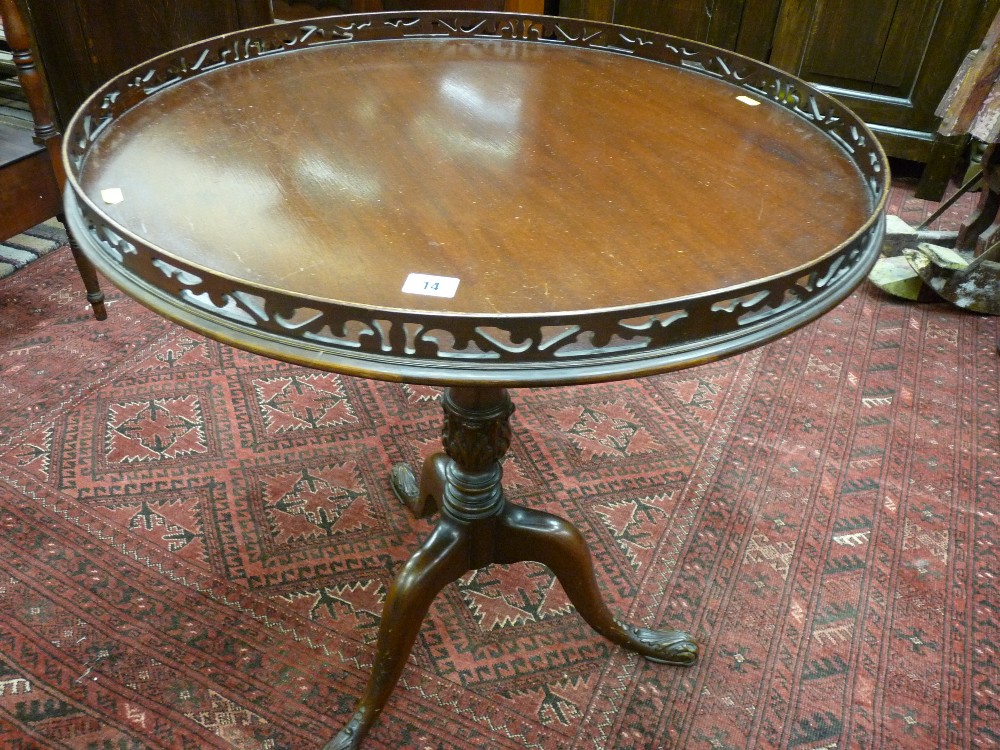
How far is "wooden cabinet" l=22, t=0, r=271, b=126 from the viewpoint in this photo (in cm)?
256

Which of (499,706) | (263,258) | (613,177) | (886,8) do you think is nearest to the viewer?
Result: (263,258)

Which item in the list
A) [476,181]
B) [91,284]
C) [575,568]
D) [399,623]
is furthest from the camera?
[91,284]

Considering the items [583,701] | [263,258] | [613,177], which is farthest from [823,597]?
[263,258]

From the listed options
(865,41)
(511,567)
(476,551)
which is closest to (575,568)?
(476,551)

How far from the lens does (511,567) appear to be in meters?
1.96

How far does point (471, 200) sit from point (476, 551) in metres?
0.73

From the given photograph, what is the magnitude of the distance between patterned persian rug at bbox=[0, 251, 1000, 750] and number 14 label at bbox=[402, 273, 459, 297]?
95 cm

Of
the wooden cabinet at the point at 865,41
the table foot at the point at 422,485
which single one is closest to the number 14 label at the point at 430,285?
the table foot at the point at 422,485

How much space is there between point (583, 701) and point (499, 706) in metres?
0.17

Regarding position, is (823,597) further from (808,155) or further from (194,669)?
(194,669)

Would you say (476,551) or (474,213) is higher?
(474,213)

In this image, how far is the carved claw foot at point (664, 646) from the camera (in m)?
1.72

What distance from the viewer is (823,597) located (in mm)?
1898

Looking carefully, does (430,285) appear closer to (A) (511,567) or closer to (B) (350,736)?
(B) (350,736)
